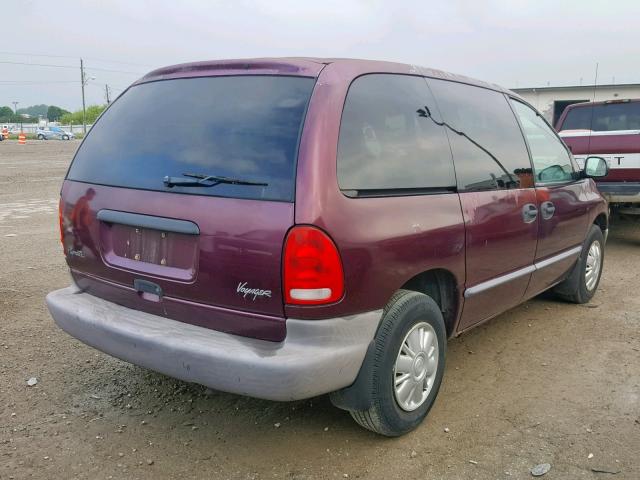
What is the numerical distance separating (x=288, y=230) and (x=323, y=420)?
4.16 ft

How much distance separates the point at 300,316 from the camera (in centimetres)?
245

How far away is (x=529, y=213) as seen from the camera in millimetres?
3779

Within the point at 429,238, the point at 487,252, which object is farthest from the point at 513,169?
the point at 429,238

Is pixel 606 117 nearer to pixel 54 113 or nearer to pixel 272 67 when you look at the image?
pixel 272 67

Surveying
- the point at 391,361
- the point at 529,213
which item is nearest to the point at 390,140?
the point at 391,361

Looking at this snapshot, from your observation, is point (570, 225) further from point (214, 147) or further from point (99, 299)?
point (99, 299)

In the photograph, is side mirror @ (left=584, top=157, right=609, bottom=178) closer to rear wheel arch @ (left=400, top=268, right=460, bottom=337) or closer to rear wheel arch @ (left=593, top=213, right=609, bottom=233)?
rear wheel arch @ (left=593, top=213, right=609, bottom=233)

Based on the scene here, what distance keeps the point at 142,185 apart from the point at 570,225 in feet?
10.4

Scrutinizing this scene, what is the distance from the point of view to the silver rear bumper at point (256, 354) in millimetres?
2406

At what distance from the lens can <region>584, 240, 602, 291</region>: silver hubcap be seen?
5.09 metres

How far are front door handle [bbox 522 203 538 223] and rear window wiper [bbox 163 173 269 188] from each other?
197cm

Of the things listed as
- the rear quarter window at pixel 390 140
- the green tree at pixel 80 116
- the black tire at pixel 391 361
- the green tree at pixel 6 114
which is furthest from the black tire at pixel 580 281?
the green tree at pixel 6 114

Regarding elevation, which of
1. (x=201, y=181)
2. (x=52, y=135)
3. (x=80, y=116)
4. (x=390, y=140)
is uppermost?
(x=80, y=116)

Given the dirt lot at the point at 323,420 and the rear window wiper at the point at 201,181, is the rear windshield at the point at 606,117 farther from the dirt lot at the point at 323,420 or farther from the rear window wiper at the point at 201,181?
the rear window wiper at the point at 201,181
